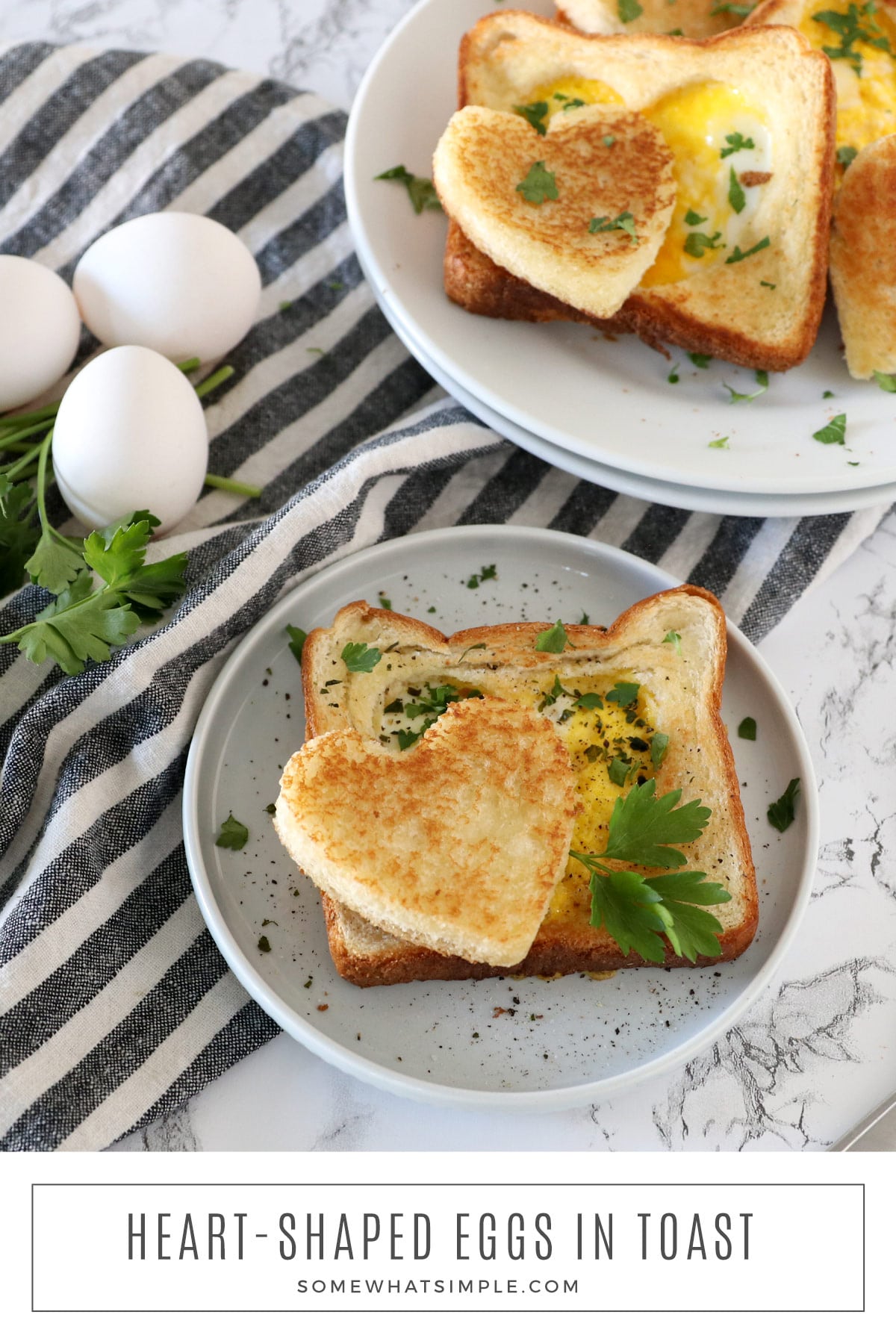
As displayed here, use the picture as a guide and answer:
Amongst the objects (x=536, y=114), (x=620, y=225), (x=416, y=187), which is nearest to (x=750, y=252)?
(x=620, y=225)

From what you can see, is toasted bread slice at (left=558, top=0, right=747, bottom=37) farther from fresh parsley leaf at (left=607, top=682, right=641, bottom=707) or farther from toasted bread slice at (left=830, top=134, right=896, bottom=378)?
fresh parsley leaf at (left=607, top=682, right=641, bottom=707)

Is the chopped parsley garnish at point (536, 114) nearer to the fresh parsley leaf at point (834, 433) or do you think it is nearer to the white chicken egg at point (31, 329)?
the fresh parsley leaf at point (834, 433)

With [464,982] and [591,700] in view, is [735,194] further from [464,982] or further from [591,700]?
[464,982]

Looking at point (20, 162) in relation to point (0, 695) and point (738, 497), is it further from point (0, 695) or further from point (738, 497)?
point (738, 497)

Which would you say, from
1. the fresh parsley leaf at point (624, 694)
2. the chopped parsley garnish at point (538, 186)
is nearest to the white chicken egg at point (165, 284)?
the chopped parsley garnish at point (538, 186)

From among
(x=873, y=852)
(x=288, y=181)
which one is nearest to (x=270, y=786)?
(x=873, y=852)
